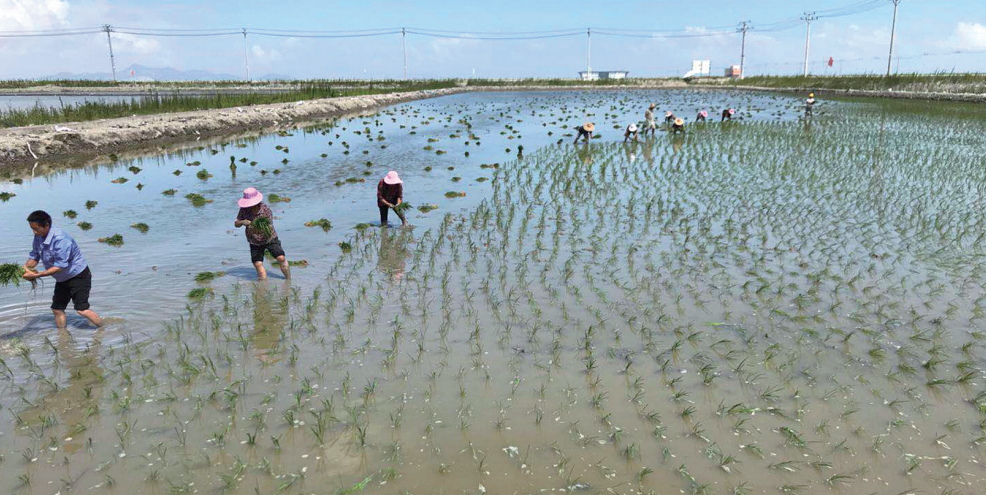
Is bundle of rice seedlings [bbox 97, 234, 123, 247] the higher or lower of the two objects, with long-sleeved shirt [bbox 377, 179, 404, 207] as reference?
lower

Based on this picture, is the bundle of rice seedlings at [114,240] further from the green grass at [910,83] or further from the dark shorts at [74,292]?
the green grass at [910,83]

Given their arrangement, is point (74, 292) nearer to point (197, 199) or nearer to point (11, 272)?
point (11, 272)

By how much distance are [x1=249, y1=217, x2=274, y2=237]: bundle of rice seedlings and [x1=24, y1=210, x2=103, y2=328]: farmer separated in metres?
1.88

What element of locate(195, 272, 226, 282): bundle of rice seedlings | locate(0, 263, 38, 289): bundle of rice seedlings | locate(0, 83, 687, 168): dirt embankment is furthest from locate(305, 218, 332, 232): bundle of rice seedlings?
locate(0, 83, 687, 168): dirt embankment

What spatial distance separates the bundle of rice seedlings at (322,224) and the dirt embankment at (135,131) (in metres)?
12.3

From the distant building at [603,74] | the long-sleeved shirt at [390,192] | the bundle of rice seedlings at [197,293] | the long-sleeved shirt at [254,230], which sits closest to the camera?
the bundle of rice seedlings at [197,293]

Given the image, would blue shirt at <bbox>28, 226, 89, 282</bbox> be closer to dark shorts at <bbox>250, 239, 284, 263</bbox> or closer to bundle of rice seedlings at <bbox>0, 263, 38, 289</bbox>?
bundle of rice seedlings at <bbox>0, 263, 38, 289</bbox>

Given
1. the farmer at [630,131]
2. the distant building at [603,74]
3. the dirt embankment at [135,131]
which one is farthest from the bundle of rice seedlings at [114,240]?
the distant building at [603,74]

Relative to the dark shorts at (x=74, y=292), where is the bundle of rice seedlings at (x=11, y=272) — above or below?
above

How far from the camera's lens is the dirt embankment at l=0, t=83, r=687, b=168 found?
1812 centimetres

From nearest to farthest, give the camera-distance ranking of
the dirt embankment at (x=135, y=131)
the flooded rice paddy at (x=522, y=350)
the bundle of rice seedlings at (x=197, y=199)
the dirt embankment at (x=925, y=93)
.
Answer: the flooded rice paddy at (x=522, y=350), the bundle of rice seedlings at (x=197, y=199), the dirt embankment at (x=135, y=131), the dirt embankment at (x=925, y=93)

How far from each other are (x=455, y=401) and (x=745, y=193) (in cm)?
994

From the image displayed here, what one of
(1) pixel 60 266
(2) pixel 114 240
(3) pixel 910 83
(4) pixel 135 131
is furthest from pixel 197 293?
(3) pixel 910 83

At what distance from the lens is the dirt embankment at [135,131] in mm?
18125
